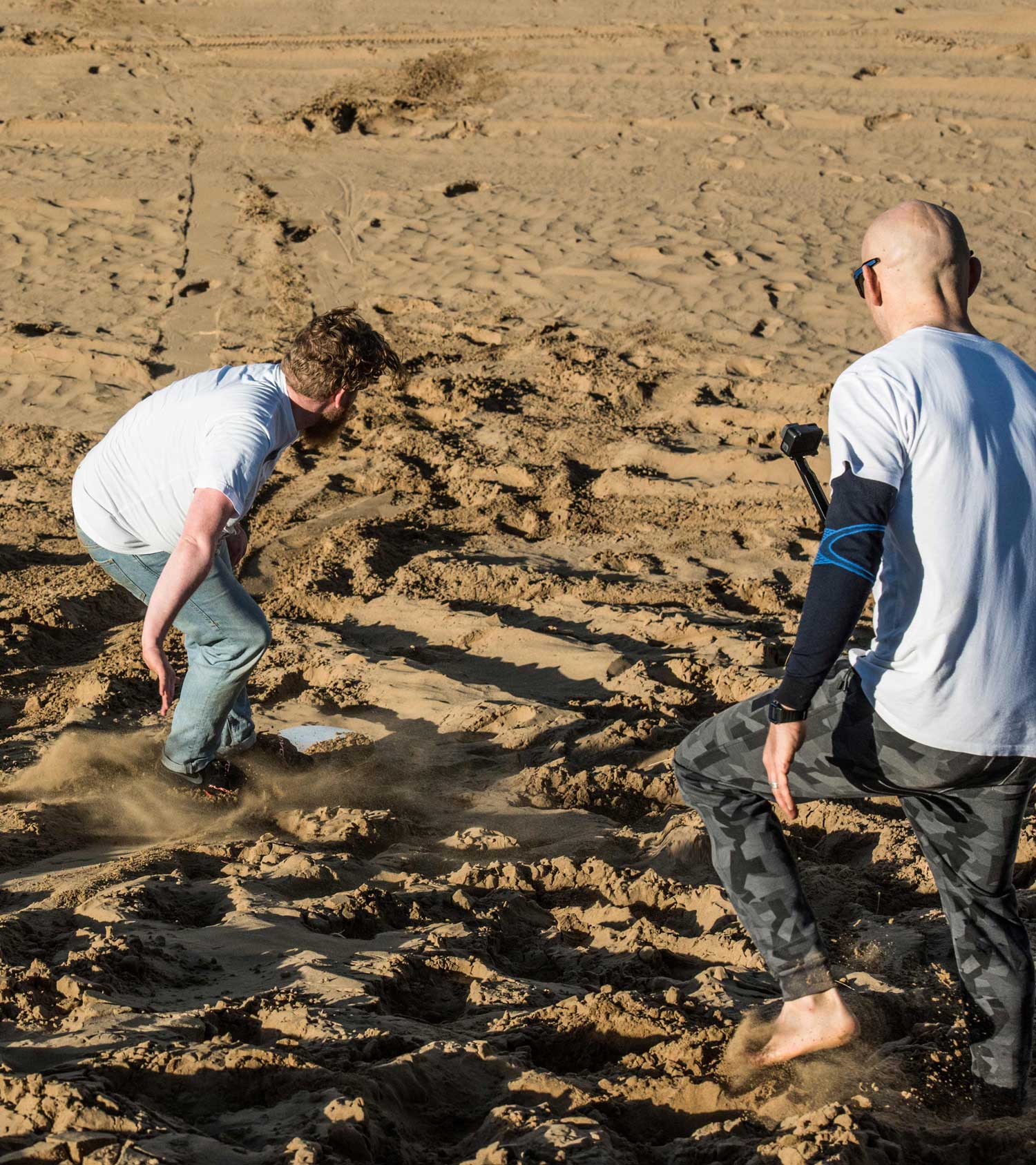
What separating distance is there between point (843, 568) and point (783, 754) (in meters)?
0.41

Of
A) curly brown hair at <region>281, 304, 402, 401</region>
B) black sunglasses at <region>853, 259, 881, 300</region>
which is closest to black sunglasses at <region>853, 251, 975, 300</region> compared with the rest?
black sunglasses at <region>853, 259, 881, 300</region>

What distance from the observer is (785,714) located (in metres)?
2.35

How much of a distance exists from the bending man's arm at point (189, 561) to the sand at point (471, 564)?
0.75 m

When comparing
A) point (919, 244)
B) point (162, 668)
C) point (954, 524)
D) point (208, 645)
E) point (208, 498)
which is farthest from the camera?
point (208, 645)

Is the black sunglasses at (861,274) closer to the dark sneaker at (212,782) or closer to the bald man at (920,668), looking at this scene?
the bald man at (920,668)

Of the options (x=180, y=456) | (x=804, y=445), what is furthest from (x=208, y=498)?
(x=804, y=445)

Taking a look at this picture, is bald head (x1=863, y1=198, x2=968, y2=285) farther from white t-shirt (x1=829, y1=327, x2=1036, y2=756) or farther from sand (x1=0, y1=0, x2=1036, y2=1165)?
sand (x1=0, y1=0, x2=1036, y2=1165)

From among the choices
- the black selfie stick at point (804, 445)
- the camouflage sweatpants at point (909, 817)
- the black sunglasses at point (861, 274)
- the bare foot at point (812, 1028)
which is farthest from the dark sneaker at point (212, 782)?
the black sunglasses at point (861, 274)

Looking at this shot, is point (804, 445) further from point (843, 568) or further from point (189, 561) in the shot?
point (189, 561)

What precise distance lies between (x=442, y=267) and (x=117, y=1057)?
786 centimetres

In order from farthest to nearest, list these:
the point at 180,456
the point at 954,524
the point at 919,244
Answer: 1. the point at 180,456
2. the point at 919,244
3. the point at 954,524

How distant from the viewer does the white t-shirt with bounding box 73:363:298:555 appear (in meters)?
3.46

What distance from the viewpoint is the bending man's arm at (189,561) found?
3.40 meters

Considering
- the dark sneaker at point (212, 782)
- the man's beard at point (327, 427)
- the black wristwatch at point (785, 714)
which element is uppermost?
the man's beard at point (327, 427)
